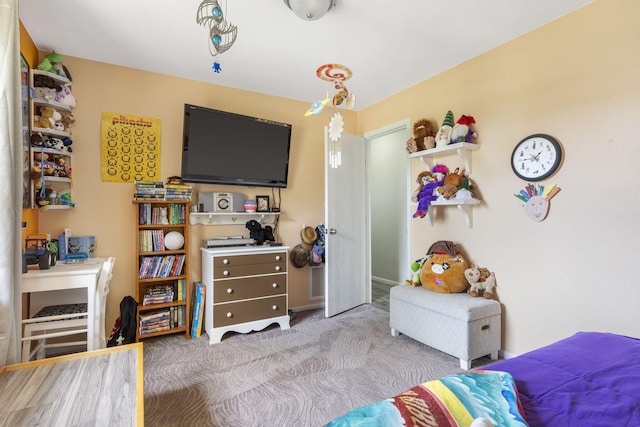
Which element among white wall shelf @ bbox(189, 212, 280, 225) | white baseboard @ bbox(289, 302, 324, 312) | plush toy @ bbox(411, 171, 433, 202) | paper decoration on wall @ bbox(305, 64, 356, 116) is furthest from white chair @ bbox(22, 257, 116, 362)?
plush toy @ bbox(411, 171, 433, 202)

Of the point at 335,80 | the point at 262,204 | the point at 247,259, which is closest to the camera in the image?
the point at 335,80

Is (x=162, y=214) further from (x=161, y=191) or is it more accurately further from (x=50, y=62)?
(x=50, y=62)

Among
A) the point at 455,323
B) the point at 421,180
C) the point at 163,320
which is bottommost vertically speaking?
the point at 163,320

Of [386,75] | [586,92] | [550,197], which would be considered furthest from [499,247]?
[386,75]

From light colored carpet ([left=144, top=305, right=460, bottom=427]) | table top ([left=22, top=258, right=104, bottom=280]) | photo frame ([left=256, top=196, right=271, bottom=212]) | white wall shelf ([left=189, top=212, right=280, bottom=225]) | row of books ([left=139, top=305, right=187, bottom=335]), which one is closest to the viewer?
light colored carpet ([left=144, top=305, right=460, bottom=427])

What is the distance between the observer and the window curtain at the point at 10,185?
133 centimetres

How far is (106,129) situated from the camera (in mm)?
2744

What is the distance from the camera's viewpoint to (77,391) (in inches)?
42.8

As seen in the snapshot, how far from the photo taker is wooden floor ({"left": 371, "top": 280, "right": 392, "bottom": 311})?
388cm

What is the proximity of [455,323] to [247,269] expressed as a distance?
1827mm

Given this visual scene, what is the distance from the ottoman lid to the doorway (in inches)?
67.3

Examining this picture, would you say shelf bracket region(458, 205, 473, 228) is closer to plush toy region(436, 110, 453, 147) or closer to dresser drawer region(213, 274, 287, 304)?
plush toy region(436, 110, 453, 147)

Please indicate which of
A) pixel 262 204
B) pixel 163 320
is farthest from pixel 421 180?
pixel 163 320

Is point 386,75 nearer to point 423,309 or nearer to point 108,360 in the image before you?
point 423,309
